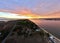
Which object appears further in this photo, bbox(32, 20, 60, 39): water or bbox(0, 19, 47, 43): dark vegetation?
bbox(0, 19, 47, 43): dark vegetation

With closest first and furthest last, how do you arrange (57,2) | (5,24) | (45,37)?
(57,2)
(5,24)
(45,37)

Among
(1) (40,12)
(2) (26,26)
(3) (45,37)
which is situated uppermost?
(1) (40,12)

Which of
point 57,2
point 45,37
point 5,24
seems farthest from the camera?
point 45,37

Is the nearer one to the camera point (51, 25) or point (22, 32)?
point (51, 25)

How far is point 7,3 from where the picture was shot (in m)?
0.74

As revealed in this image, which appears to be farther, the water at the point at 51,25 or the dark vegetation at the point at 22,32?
the dark vegetation at the point at 22,32

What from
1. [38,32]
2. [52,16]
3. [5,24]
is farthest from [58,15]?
[5,24]

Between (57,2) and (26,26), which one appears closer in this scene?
(57,2)

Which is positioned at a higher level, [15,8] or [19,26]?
[15,8]

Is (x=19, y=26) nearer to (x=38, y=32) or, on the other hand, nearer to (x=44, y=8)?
(x=38, y=32)

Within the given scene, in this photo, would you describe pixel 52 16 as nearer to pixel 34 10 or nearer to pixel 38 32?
pixel 34 10

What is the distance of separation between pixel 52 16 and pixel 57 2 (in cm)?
11

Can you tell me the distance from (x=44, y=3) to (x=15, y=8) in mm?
190

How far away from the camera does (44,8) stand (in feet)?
2.47
